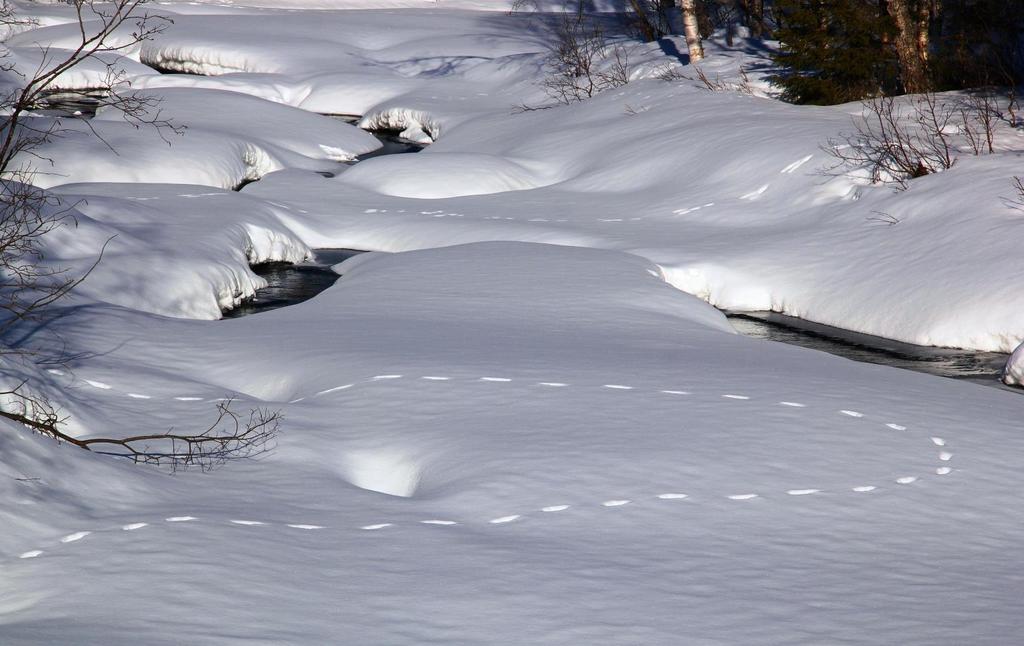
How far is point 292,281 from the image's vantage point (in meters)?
10.8

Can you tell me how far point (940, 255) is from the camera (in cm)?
940

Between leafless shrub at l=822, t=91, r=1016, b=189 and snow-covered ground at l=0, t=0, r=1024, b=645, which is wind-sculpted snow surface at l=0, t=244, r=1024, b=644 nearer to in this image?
snow-covered ground at l=0, t=0, r=1024, b=645

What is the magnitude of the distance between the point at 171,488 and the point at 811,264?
730 cm

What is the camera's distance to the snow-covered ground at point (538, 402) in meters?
3.46

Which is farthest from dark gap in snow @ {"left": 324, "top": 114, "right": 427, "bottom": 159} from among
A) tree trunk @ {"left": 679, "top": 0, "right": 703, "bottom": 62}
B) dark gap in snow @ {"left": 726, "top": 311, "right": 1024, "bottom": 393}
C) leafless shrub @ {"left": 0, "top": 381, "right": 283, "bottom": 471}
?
leafless shrub @ {"left": 0, "top": 381, "right": 283, "bottom": 471}

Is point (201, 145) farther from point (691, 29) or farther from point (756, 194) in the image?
point (691, 29)

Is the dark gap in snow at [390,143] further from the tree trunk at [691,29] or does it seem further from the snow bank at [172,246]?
the snow bank at [172,246]

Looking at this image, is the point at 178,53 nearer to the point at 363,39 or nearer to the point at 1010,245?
the point at 363,39

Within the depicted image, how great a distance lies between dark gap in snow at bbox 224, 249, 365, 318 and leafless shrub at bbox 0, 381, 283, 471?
4.44m

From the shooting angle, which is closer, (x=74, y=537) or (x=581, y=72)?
(x=74, y=537)

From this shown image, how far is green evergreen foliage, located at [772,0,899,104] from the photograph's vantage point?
15281 mm

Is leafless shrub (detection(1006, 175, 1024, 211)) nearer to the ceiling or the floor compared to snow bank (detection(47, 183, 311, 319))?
nearer to the ceiling

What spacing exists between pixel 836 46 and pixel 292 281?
377 inches

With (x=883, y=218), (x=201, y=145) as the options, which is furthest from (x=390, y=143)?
(x=883, y=218)
